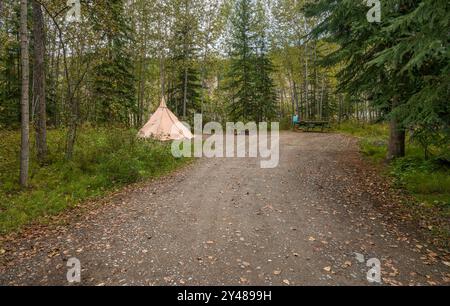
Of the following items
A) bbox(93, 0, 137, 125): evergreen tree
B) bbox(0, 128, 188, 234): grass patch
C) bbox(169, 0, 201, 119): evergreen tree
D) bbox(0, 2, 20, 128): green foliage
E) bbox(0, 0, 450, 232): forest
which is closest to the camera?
bbox(0, 0, 450, 232): forest

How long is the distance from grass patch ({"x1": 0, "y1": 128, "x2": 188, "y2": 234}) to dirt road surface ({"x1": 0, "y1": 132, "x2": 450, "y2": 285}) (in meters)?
1.07

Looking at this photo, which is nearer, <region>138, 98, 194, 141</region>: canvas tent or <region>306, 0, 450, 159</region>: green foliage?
<region>306, 0, 450, 159</region>: green foliage

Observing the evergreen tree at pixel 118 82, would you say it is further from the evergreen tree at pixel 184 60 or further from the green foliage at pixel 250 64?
the green foliage at pixel 250 64

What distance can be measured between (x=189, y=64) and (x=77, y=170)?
582 inches

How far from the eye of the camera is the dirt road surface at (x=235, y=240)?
409 centimetres

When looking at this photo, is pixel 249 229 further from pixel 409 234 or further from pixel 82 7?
pixel 82 7

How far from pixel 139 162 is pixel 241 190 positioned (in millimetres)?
4211

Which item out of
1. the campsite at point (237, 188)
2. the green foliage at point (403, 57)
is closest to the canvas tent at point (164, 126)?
the campsite at point (237, 188)

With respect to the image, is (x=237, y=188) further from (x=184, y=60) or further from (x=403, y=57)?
(x=184, y=60)

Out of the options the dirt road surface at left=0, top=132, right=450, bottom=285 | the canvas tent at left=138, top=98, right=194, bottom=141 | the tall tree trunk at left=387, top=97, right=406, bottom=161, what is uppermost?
the canvas tent at left=138, top=98, right=194, bottom=141

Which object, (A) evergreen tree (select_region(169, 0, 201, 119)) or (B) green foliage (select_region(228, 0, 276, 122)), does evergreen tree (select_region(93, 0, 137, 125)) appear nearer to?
(A) evergreen tree (select_region(169, 0, 201, 119))

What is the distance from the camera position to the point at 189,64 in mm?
21625

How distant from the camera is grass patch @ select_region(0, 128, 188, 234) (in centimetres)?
677

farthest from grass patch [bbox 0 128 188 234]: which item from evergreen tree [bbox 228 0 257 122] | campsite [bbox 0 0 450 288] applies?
evergreen tree [bbox 228 0 257 122]
